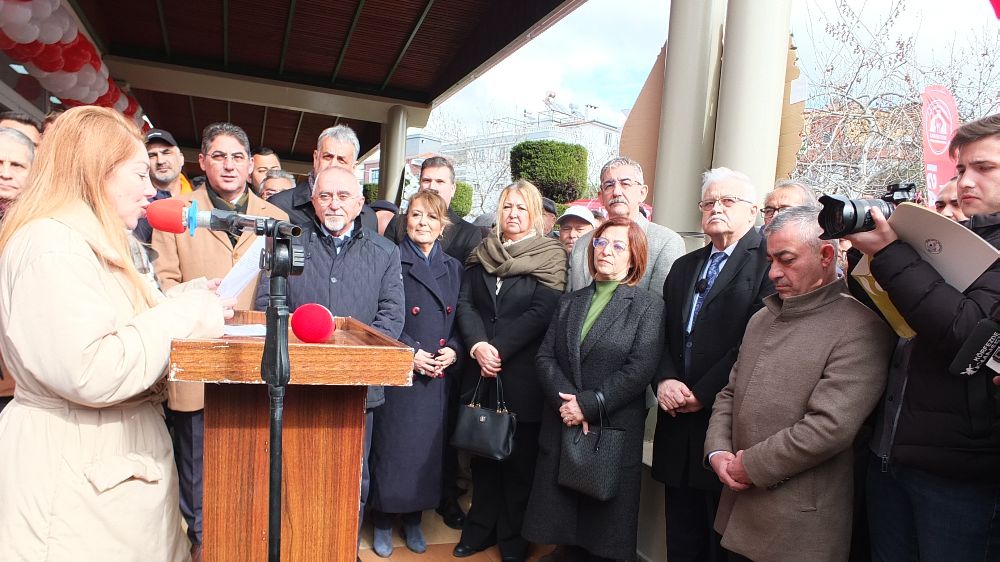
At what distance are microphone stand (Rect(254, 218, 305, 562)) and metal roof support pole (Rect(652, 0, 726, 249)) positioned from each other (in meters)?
3.44

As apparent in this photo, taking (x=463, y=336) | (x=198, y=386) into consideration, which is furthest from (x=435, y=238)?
(x=198, y=386)

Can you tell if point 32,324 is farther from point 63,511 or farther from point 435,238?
point 435,238

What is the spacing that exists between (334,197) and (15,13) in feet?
12.7

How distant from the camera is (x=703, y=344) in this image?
10.5 ft

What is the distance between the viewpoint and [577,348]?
3480mm

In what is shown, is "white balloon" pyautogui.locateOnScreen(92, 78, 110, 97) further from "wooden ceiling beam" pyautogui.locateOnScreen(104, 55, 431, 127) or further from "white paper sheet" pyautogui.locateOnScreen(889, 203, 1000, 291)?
"white paper sheet" pyautogui.locateOnScreen(889, 203, 1000, 291)

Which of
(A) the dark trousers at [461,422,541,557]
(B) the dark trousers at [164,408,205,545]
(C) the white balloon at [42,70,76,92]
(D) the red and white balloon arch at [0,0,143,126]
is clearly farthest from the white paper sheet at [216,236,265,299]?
(C) the white balloon at [42,70,76,92]

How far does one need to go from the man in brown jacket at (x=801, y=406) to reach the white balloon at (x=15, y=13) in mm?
5757

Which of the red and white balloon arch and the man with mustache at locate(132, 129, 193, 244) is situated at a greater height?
the red and white balloon arch

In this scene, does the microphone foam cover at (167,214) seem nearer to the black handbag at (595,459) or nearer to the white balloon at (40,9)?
the black handbag at (595,459)

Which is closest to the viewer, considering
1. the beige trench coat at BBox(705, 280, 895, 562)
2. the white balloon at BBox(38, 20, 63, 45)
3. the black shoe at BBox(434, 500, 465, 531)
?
the beige trench coat at BBox(705, 280, 895, 562)

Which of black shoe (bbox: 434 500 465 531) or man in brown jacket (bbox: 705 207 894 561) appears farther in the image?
black shoe (bbox: 434 500 465 531)

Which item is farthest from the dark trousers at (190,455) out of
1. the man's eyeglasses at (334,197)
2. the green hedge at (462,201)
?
the green hedge at (462,201)

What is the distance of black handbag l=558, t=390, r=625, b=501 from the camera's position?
130 inches
